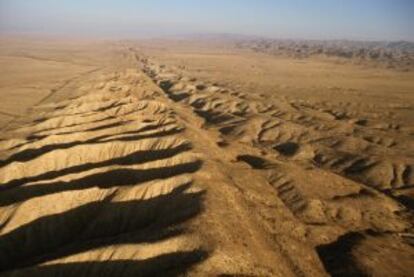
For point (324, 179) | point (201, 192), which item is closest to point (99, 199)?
point (201, 192)

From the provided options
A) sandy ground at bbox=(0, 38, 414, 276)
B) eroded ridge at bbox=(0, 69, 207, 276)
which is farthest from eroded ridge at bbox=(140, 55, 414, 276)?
eroded ridge at bbox=(0, 69, 207, 276)

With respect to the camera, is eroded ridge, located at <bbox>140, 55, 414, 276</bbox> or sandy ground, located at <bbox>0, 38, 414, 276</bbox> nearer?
sandy ground, located at <bbox>0, 38, 414, 276</bbox>

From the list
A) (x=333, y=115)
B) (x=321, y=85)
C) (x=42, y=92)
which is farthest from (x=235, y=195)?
(x=321, y=85)

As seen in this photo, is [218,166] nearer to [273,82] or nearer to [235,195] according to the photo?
[235,195]

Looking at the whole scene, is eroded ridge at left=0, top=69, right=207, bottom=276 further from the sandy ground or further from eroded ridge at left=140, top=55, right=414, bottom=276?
eroded ridge at left=140, top=55, right=414, bottom=276

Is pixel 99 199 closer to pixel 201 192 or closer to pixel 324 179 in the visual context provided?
pixel 201 192

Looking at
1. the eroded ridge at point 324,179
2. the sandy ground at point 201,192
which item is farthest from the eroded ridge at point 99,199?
the eroded ridge at point 324,179
